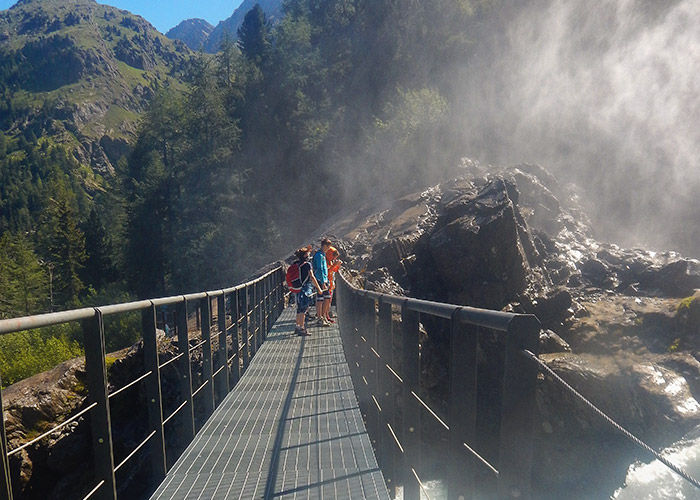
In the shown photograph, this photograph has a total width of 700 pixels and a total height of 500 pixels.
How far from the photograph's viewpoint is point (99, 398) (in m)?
2.79

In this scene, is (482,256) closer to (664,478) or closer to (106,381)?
(664,478)

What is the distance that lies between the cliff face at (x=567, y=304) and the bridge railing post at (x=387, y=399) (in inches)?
467

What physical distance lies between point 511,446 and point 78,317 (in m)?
2.00

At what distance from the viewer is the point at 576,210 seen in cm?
3650

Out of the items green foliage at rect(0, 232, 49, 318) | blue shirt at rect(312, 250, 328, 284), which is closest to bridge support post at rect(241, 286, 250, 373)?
blue shirt at rect(312, 250, 328, 284)

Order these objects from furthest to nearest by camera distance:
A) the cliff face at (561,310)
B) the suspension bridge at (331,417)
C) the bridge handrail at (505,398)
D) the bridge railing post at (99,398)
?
the cliff face at (561,310) < the bridge railing post at (99,398) < the suspension bridge at (331,417) < the bridge handrail at (505,398)

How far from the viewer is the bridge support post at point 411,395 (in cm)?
332

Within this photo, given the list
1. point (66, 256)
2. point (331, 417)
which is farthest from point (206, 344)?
point (66, 256)

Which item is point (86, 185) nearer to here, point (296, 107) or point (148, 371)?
point (296, 107)

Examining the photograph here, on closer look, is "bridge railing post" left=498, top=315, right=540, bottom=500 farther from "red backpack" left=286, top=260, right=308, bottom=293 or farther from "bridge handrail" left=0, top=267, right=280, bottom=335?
"red backpack" left=286, top=260, right=308, bottom=293

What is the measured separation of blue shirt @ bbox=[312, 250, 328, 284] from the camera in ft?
37.6

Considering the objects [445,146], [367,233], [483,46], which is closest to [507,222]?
[367,233]

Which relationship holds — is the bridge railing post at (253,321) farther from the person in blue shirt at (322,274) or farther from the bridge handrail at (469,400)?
the bridge handrail at (469,400)

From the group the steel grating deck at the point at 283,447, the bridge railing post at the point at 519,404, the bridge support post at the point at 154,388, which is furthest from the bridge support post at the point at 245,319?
the bridge railing post at the point at 519,404
